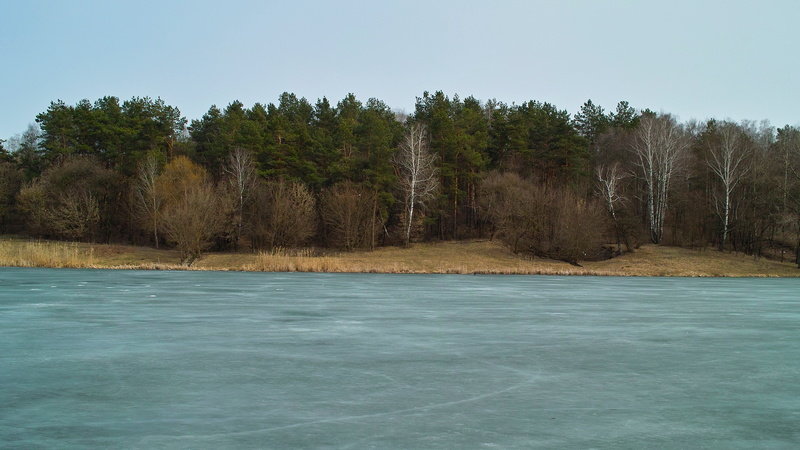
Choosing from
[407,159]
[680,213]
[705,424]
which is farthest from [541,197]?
[705,424]

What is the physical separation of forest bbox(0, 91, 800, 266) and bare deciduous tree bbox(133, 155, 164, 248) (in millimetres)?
215

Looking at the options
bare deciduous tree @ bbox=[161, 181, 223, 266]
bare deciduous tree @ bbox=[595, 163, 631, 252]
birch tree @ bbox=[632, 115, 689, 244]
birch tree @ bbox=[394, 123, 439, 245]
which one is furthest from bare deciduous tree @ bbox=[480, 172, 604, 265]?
bare deciduous tree @ bbox=[161, 181, 223, 266]

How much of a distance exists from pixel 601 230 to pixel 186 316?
138 feet

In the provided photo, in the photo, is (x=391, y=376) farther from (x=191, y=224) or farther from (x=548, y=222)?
(x=548, y=222)

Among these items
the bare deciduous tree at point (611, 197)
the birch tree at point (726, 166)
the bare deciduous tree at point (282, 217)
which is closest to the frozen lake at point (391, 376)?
the bare deciduous tree at point (282, 217)

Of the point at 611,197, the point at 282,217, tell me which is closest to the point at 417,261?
the point at 282,217

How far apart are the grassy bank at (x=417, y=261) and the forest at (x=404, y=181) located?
8.29ft

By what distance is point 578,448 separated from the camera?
21.6ft

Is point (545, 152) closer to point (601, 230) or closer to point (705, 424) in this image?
point (601, 230)

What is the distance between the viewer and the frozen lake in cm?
713

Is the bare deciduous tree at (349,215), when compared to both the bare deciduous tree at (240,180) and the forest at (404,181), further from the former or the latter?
the bare deciduous tree at (240,180)

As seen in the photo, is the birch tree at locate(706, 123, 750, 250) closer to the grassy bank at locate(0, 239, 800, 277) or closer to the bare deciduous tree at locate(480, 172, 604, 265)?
the grassy bank at locate(0, 239, 800, 277)

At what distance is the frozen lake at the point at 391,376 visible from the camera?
23.4ft

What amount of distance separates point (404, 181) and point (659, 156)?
930 inches
